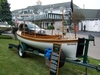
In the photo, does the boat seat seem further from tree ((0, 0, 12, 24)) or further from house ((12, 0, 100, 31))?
tree ((0, 0, 12, 24))

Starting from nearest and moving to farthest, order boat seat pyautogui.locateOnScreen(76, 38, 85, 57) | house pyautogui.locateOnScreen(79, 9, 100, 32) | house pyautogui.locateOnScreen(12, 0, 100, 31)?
boat seat pyautogui.locateOnScreen(76, 38, 85, 57), house pyautogui.locateOnScreen(12, 0, 100, 31), house pyautogui.locateOnScreen(79, 9, 100, 32)

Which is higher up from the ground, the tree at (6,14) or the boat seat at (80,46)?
the tree at (6,14)

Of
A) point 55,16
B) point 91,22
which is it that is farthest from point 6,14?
point 55,16

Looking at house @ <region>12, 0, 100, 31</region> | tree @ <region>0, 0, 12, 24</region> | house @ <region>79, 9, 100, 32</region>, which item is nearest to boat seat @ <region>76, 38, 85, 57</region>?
house @ <region>12, 0, 100, 31</region>

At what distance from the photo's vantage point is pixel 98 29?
31.3 metres

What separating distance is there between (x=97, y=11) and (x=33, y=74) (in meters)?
48.1

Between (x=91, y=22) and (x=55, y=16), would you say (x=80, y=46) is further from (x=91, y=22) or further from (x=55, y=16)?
(x=91, y=22)

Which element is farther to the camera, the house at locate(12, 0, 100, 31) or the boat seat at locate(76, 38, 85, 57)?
the house at locate(12, 0, 100, 31)

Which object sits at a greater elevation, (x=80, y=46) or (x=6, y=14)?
(x=6, y=14)

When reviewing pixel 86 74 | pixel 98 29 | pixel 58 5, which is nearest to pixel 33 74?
pixel 86 74

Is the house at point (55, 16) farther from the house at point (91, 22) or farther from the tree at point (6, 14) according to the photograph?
the tree at point (6, 14)

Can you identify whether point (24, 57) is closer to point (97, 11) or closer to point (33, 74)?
point (33, 74)

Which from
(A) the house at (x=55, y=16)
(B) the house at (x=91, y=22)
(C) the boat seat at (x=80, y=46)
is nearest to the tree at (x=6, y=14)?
(A) the house at (x=55, y=16)

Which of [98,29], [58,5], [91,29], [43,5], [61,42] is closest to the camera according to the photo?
[61,42]
